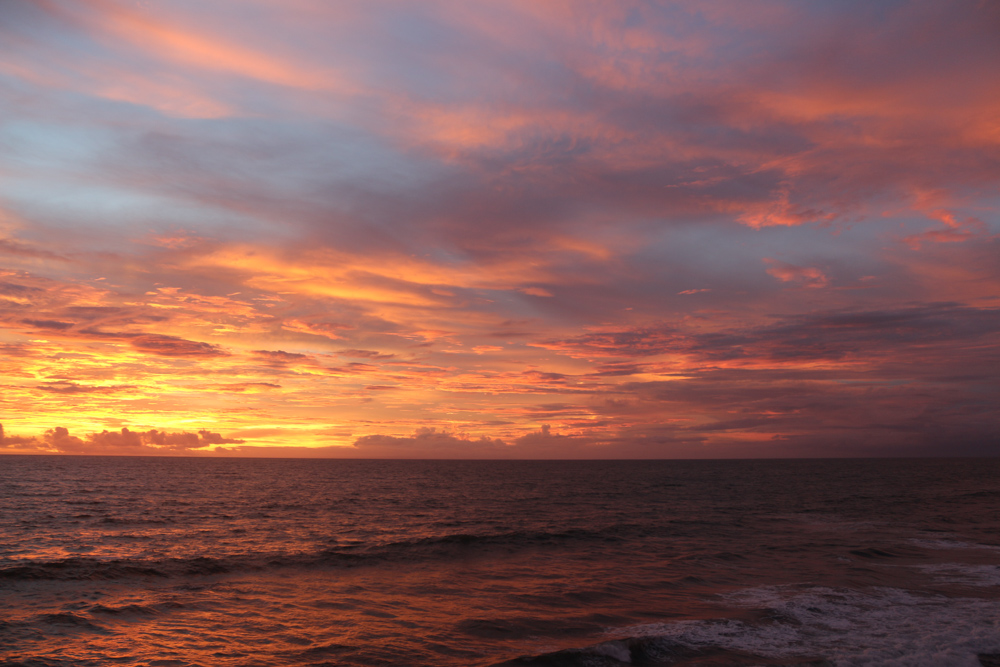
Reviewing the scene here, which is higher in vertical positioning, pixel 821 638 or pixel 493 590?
pixel 821 638

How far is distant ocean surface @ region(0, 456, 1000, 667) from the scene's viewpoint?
16297mm

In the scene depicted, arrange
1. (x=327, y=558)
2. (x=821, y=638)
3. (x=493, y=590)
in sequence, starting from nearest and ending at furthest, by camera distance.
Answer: (x=821, y=638) → (x=493, y=590) → (x=327, y=558)

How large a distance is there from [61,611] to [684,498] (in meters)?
64.7

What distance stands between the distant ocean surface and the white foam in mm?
87

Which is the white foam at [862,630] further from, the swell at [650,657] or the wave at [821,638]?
the swell at [650,657]

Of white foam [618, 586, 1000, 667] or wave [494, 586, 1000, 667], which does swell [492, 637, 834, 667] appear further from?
white foam [618, 586, 1000, 667]

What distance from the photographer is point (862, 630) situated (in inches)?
694

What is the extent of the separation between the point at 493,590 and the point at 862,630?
1362cm

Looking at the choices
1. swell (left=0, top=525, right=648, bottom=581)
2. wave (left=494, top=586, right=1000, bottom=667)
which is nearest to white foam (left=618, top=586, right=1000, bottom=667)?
wave (left=494, top=586, right=1000, bottom=667)

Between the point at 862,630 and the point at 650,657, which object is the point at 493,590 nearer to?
the point at 650,657

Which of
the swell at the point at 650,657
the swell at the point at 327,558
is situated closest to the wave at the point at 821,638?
the swell at the point at 650,657

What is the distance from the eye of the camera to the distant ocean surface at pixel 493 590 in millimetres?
16297

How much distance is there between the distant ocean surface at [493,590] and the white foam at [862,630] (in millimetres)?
87

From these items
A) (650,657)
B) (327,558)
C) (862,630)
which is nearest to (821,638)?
(862,630)
